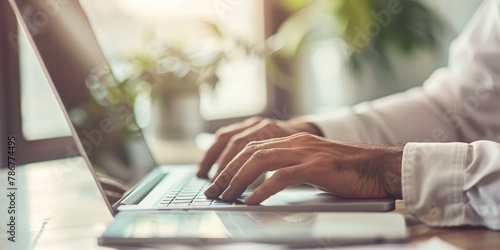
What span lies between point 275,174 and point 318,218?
66 millimetres

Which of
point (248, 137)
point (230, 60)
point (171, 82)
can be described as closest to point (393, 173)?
point (248, 137)

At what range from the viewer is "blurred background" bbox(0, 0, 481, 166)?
1.12 m

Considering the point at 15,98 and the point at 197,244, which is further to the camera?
the point at 15,98

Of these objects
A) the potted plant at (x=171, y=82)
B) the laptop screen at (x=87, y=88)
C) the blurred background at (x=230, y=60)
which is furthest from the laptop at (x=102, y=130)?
the potted plant at (x=171, y=82)

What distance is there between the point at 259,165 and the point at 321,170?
62mm

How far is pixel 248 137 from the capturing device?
90 cm

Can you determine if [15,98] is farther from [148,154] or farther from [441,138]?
[441,138]

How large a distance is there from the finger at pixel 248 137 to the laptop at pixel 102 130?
0.14 ft

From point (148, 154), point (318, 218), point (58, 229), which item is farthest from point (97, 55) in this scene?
point (318, 218)

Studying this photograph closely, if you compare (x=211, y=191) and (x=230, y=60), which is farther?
(x=230, y=60)

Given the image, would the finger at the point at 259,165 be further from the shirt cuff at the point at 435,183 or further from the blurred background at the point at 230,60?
the blurred background at the point at 230,60

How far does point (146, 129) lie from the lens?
1534 mm

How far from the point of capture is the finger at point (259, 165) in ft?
2.16

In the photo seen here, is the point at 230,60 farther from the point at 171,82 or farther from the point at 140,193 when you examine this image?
the point at 140,193
